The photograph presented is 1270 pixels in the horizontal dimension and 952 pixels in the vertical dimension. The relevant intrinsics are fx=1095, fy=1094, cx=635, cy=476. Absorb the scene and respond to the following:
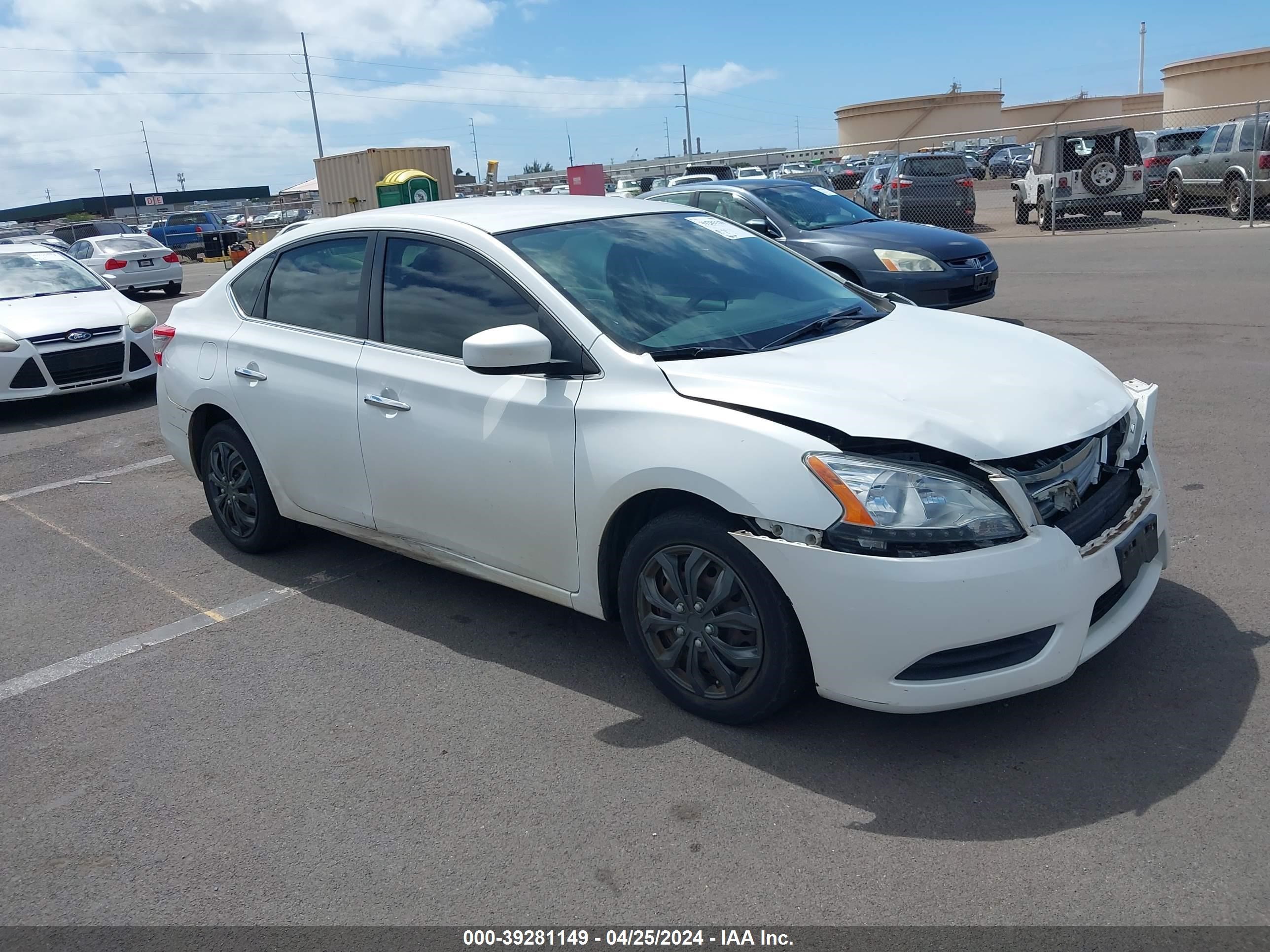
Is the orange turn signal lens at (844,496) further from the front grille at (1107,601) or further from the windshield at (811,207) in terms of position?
the windshield at (811,207)

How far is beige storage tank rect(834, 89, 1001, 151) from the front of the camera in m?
65.7

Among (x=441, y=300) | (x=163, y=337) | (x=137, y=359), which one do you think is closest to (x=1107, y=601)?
(x=441, y=300)

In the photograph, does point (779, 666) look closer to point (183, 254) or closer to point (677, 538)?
point (677, 538)

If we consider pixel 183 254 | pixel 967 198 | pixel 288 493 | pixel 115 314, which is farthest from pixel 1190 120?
pixel 288 493

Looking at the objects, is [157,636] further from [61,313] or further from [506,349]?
[61,313]

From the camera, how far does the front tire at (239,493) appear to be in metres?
5.36

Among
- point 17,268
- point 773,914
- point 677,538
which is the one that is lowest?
point 773,914

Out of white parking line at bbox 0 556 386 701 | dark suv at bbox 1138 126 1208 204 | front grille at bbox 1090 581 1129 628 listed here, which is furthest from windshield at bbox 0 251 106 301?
dark suv at bbox 1138 126 1208 204

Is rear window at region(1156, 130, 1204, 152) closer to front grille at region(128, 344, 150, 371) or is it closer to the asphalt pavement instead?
front grille at region(128, 344, 150, 371)

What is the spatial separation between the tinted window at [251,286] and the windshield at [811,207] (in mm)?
6817

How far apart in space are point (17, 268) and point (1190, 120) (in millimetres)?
48907

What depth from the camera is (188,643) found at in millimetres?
4699

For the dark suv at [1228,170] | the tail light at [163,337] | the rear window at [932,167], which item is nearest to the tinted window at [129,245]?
the rear window at [932,167]

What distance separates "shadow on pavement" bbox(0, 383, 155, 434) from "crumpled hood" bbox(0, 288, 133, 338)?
2.11ft
